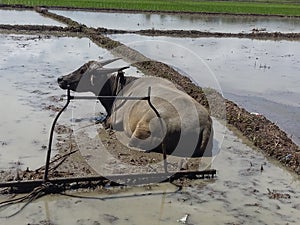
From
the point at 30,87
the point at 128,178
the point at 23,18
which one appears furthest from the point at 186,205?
the point at 23,18

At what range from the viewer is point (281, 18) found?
32250 millimetres

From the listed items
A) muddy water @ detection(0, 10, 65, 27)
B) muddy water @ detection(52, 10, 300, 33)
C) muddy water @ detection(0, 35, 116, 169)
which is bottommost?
muddy water @ detection(0, 35, 116, 169)

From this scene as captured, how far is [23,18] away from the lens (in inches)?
919

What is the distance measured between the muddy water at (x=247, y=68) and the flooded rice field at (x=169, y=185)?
0.03 m

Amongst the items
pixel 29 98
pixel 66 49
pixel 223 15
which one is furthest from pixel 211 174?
pixel 223 15

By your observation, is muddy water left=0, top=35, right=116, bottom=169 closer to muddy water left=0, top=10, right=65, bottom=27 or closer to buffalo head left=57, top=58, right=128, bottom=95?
buffalo head left=57, top=58, right=128, bottom=95

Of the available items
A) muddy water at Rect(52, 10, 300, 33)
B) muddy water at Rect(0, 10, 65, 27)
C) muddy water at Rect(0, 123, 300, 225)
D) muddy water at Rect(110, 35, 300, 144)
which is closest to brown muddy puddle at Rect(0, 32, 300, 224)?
muddy water at Rect(0, 123, 300, 225)

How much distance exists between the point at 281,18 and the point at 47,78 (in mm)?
24555

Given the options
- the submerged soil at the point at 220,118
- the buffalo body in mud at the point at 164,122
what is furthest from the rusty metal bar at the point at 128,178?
the buffalo body in mud at the point at 164,122

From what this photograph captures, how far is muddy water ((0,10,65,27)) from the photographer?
21594 mm

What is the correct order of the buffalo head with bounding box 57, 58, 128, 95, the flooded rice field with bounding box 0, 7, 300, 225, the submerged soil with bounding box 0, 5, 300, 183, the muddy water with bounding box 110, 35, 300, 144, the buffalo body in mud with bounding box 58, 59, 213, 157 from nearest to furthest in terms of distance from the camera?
the flooded rice field with bounding box 0, 7, 300, 225 → the submerged soil with bounding box 0, 5, 300, 183 → the buffalo body in mud with bounding box 58, 59, 213, 157 → the buffalo head with bounding box 57, 58, 128, 95 → the muddy water with bounding box 110, 35, 300, 144

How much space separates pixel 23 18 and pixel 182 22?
26.9ft

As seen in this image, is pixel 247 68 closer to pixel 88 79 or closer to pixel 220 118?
pixel 220 118

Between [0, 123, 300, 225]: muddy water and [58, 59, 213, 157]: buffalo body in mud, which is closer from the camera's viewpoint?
[0, 123, 300, 225]: muddy water
